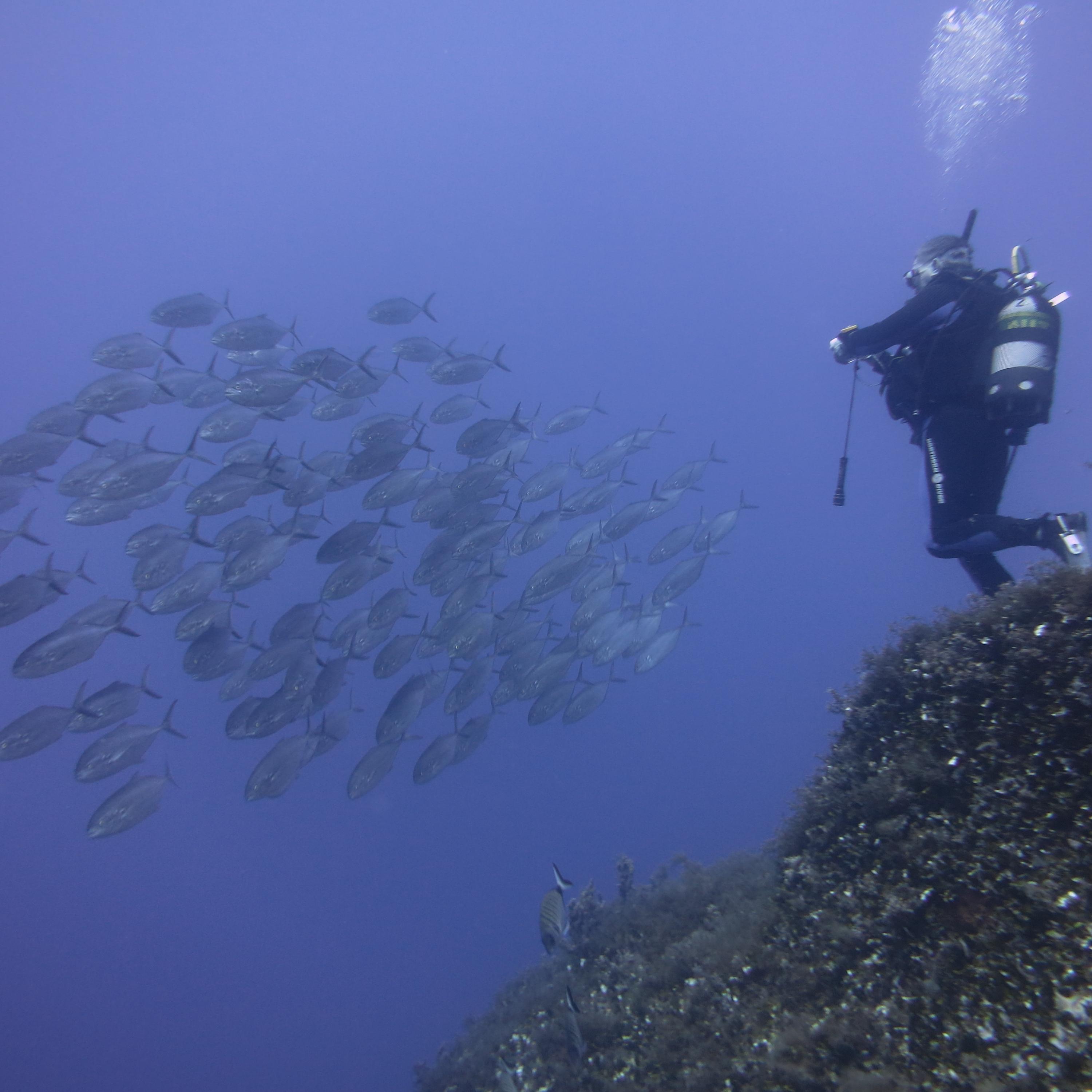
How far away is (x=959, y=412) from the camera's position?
4.79m

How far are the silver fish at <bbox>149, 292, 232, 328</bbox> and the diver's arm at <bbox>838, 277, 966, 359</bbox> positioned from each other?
8.50m

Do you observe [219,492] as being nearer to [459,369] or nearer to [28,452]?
[28,452]

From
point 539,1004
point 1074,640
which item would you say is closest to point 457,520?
point 539,1004

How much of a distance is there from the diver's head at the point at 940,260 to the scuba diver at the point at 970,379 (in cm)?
1

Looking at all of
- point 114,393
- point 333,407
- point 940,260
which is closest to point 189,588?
point 114,393

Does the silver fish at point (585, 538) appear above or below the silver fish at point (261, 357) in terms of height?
below

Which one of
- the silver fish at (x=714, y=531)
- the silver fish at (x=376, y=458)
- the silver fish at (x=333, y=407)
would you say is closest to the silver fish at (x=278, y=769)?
the silver fish at (x=376, y=458)

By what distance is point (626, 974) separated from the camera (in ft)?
14.8

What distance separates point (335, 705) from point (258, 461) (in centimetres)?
2332

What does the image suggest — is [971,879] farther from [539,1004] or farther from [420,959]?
[420,959]

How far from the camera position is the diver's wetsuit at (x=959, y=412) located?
15.2ft

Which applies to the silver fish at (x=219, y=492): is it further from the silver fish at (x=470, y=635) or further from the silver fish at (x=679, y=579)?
the silver fish at (x=679, y=579)

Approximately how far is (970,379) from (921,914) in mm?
4097

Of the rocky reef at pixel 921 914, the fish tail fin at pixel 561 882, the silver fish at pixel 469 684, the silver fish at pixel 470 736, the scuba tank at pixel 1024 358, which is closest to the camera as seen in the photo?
the rocky reef at pixel 921 914
